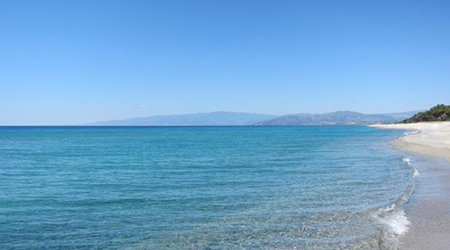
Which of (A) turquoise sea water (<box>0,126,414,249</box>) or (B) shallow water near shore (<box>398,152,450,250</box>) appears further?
(A) turquoise sea water (<box>0,126,414,249</box>)

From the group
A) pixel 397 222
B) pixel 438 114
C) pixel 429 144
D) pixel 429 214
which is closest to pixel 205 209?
pixel 397 222

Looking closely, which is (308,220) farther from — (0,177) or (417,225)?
(0,177)

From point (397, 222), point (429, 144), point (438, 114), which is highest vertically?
point (438, 114)

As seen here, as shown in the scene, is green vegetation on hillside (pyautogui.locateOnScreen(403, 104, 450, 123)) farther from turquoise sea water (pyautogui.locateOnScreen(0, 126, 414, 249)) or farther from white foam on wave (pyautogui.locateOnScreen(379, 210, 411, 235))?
white foam on wave (pyautogui.locateOnScreen(379, 210, 411, 235))

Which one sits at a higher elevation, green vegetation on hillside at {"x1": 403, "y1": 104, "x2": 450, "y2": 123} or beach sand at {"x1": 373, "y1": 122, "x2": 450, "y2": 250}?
green vegetation on hillside at {"x1": 403, "y1": 104, "x2": 450, "y2": 123}

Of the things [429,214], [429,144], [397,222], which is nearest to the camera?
[397,222]

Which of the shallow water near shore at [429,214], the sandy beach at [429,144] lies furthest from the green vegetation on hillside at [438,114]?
the shallow water near shore at [429,214]

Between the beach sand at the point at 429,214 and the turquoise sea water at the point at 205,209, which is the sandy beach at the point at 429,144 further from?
the turquoise sea water at the point at 205,209

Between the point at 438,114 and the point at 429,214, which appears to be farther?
the point at 438,114

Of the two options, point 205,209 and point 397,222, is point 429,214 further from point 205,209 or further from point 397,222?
point 205,209

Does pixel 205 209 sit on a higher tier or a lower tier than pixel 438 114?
lower

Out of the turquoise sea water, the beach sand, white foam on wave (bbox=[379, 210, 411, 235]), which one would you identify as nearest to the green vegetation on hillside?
the turquoise sea water

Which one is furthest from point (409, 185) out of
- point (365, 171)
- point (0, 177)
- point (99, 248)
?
point (0, 177)

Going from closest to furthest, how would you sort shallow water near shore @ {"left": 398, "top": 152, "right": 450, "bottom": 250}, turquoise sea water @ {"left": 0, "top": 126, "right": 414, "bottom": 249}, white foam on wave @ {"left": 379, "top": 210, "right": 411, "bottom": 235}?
1. shallow water near shore @ {"left": 398, "top": 152, "right": 450, "bottom": 250}
2. turquoise sea water @ {"left": 0, "top": 126, "right": 414, "bottom": 249}
3. white foam on wave @ {"left": 379, "top": 210, "right": 411, "bottom": 235}
